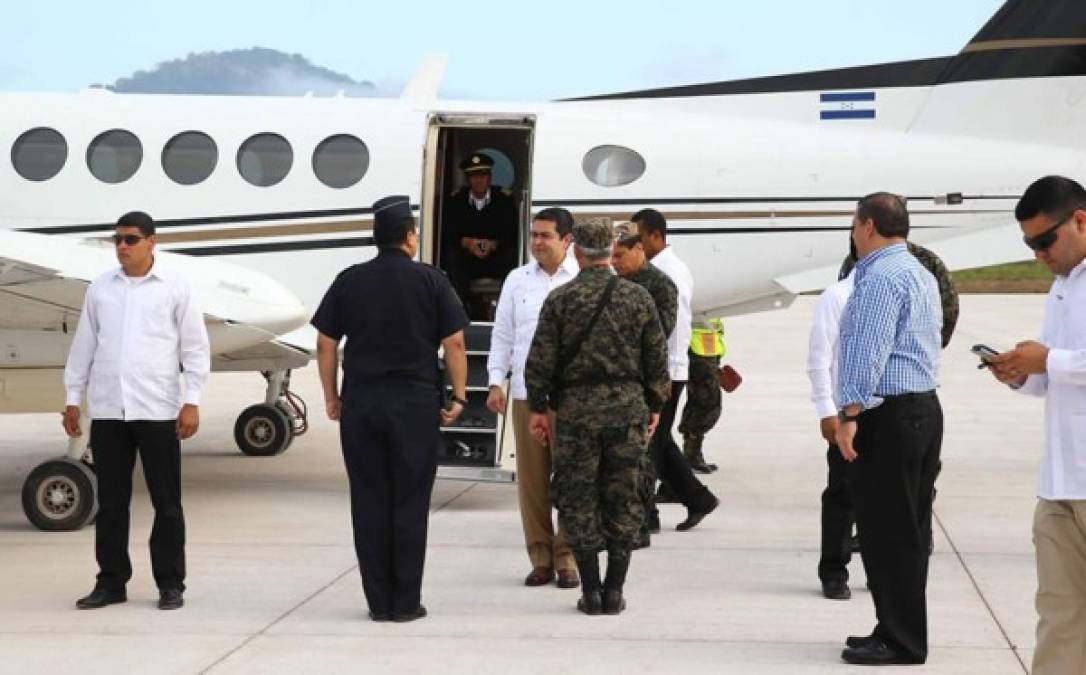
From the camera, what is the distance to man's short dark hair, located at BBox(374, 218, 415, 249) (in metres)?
7.84

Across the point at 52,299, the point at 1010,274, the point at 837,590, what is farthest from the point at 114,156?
the point at 1010,274

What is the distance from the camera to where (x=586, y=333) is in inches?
301

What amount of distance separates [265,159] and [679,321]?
13.1 ft

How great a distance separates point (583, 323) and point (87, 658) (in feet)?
8.57

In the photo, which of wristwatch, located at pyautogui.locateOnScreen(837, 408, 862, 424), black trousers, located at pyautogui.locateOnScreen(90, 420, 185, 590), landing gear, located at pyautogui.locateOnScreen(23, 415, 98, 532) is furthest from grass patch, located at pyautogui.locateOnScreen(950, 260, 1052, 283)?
wristwatch, located at pyautogui.locateOnScreen(837, 408, 862, 424)

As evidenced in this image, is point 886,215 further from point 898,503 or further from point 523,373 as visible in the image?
point 523,373

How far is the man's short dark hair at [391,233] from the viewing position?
7836mm

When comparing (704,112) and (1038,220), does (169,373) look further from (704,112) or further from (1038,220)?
(704,112)

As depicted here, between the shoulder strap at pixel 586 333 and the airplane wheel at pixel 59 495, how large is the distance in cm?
387

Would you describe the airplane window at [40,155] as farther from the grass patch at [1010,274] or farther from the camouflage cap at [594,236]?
the grass patch at [1010,274]

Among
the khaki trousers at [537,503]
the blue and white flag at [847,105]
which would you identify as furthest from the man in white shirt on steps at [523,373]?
the blue and white flag at [847,105]

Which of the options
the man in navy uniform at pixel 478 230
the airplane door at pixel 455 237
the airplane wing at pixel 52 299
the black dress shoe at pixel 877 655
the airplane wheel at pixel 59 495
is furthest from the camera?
the man in navy uniform at pixel 478 230

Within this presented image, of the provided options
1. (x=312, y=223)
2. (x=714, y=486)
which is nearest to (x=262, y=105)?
(x=312, y=223)

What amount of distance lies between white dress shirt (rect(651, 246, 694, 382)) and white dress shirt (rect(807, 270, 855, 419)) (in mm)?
1629
